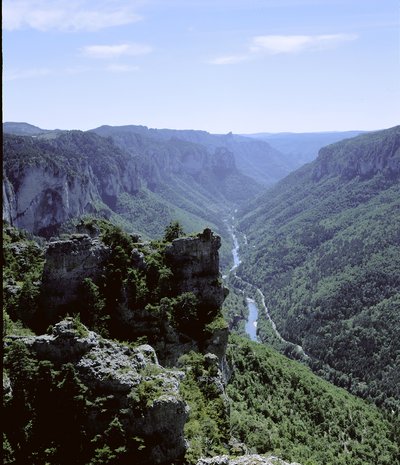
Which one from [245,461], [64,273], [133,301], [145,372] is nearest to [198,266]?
[133,301]

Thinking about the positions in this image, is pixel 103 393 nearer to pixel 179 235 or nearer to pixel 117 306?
pixel 117 306

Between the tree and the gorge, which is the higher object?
the tree

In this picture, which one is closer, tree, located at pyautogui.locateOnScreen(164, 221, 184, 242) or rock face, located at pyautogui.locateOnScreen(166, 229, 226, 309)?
rock face, located at pyautogui.locateOnScreen(166, 229, 226, 309)

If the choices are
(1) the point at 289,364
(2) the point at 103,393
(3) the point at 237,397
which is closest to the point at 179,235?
(3) the point at 237,397

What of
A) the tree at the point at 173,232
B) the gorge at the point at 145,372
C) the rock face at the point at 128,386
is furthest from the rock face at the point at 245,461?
the tree at the point at 173,232

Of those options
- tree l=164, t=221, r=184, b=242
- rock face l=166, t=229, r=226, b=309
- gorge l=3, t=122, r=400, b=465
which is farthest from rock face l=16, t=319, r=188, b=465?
tree l=164, t=221, r=184, b=242

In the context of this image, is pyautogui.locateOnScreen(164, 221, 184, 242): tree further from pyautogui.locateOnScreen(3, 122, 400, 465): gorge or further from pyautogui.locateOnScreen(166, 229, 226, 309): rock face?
pyautogui.locateOnScreen(166, 229, 226, 309): rock face

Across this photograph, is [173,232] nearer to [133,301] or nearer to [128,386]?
[133,301]
